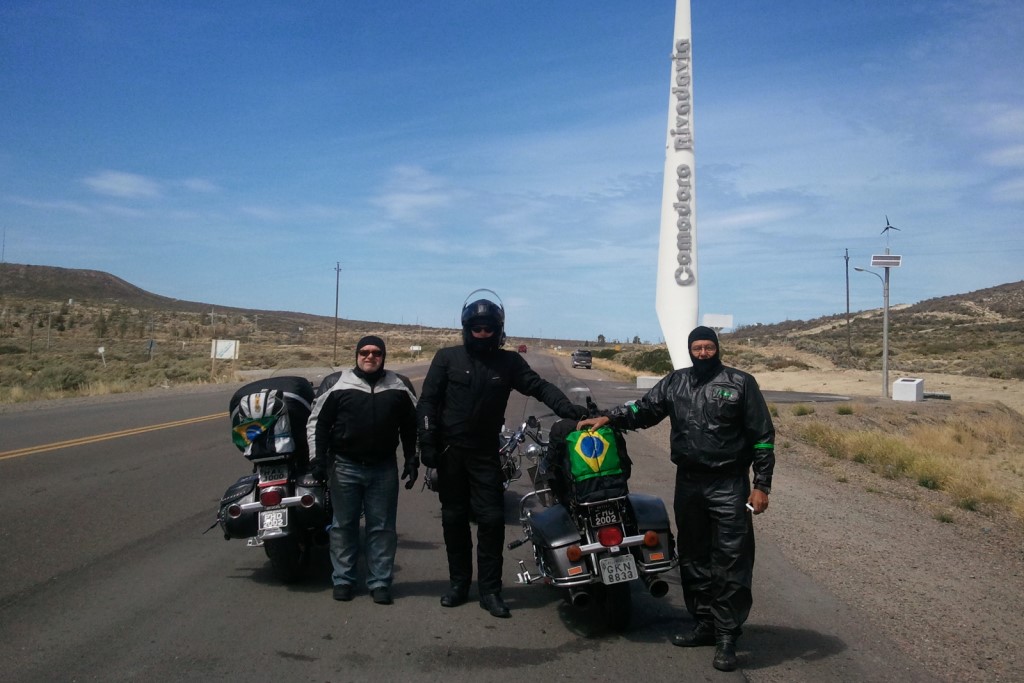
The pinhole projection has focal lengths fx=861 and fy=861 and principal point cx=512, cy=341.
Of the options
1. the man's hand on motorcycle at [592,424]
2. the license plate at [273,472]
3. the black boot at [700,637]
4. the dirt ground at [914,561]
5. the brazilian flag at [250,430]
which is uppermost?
the man's hand on motorcycle at [592,424]

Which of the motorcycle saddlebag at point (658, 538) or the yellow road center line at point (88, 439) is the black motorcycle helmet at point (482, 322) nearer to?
the motorcycle saddlebag at point (658, 538)

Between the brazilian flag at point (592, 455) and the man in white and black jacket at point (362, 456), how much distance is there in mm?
1264

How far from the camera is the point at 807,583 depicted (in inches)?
274

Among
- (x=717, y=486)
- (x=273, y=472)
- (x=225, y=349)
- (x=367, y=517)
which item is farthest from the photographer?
(x=225, y=349)

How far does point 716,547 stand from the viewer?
527 cm

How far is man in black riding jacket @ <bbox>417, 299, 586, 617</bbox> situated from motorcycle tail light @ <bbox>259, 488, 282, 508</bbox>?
1.24 meters

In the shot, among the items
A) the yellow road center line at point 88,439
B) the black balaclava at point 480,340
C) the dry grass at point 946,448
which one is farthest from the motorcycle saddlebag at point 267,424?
the dry grass at point 946,448

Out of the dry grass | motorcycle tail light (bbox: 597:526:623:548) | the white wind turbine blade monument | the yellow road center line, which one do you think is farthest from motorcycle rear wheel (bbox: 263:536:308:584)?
the white wind turbine blade monument

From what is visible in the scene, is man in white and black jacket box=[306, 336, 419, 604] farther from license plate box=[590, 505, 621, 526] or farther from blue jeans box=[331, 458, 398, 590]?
license plate box=[590, 505, 621, 526]

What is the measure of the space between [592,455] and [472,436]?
91 centimetres

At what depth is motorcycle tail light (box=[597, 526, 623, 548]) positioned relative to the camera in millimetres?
5391

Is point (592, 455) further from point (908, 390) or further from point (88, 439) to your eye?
point (908, 390)

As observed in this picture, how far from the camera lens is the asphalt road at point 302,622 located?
4.91m

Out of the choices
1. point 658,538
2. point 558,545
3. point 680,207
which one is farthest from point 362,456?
point 680,207
